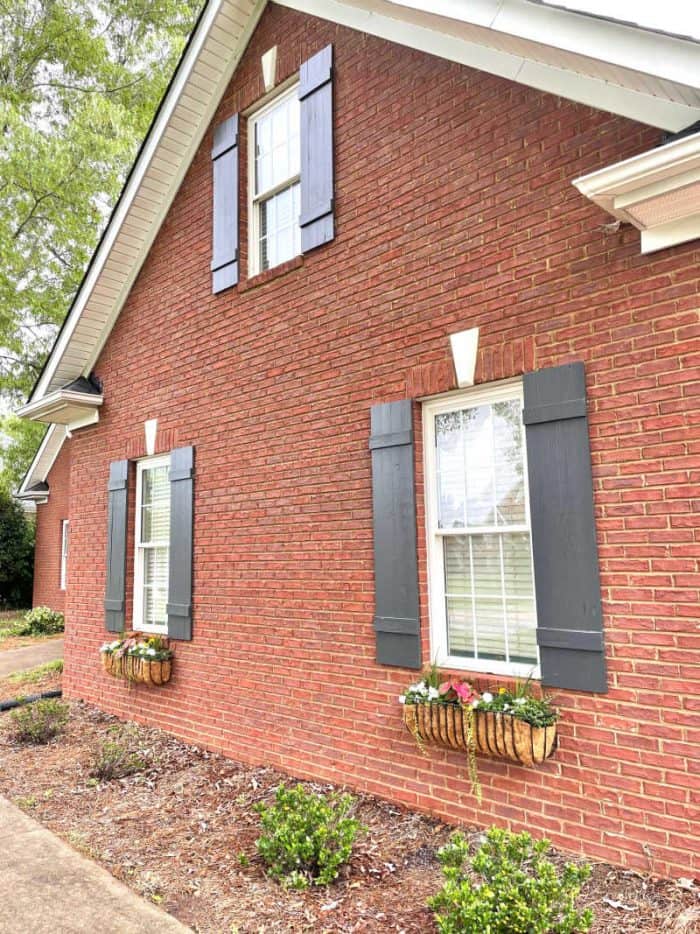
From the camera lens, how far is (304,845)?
3.70 m

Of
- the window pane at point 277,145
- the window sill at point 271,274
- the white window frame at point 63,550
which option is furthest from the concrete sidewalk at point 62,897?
the white window frame at point 63,550

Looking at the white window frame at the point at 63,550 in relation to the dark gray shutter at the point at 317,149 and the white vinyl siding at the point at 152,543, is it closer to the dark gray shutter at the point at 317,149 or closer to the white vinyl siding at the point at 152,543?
the white vinyl siding at the point at 152,543

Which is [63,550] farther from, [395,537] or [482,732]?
[482,732]

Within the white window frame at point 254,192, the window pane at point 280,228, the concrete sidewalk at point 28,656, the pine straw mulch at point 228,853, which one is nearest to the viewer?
the pine straw mulch at point 228,853

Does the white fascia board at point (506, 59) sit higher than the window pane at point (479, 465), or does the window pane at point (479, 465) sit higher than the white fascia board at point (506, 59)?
the white fascia board at point (506, 59)

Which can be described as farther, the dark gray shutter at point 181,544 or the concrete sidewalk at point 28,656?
the concrete sidewalk at point 28,656

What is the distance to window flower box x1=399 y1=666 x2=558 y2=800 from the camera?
3.81 metres

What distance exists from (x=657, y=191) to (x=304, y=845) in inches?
157

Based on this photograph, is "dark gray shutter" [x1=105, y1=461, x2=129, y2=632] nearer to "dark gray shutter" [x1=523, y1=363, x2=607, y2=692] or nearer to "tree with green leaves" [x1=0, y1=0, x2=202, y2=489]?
"dark gray shutter" [x1=523, y1=363, x2=607, y2=692]

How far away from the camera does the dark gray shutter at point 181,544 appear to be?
6.67 m

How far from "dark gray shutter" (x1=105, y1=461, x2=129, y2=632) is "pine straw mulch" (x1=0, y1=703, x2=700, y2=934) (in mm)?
1632

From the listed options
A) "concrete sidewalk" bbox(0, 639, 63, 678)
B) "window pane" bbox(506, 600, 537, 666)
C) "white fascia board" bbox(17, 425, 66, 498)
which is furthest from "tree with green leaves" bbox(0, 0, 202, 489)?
"window pane" bbox(506, 600, 537, 666)

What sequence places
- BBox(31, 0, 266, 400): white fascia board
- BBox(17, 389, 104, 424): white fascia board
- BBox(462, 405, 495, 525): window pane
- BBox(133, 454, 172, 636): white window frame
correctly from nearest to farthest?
BBox(462, 405, 495, 525): window pane < BBox(31, 0, 266, 400): white fascia board < BBox(133, 454, 172, 636): white window frame < BBox(17, 389, 104, 424): white fascia board

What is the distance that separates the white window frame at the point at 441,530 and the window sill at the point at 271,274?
1.97 m
